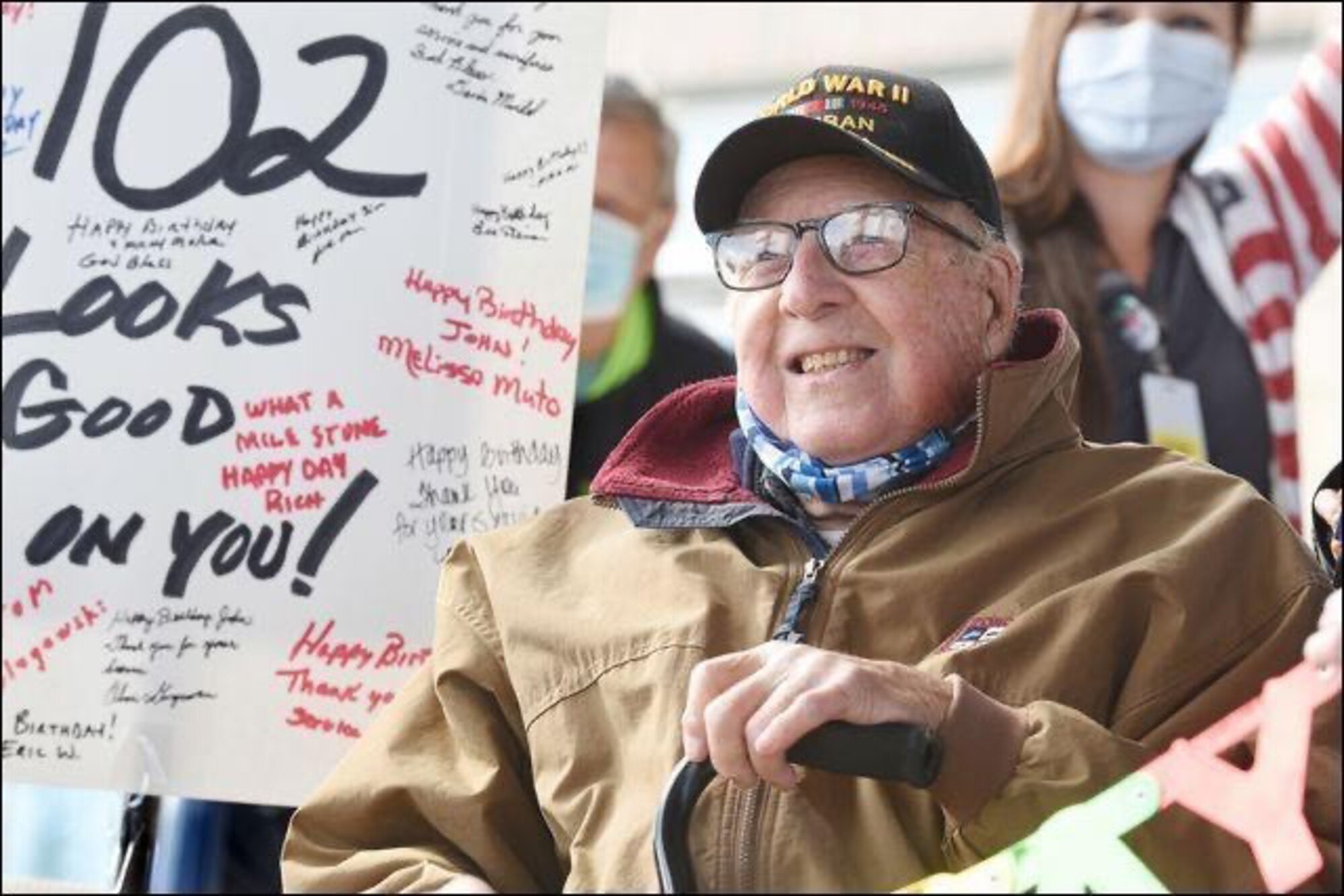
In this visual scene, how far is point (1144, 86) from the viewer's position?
2.43 m

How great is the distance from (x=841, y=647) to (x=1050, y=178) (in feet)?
4.02

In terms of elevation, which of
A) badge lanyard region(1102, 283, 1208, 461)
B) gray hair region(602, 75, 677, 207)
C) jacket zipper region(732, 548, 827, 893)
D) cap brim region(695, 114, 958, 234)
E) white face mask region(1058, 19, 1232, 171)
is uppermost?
white face mask region(1058, 19, 1232, 171)

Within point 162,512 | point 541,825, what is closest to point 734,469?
point 541,825

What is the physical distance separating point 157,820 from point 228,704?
0.18 metres

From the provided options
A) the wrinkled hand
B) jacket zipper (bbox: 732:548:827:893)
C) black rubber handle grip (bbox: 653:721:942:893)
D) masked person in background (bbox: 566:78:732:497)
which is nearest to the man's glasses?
jacket zipper (bbox: 732:548:827:893)

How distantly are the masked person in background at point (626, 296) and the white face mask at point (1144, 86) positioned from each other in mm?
527

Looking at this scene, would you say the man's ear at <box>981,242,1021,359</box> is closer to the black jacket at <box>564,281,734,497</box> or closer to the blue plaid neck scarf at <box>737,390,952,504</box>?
the blue plaid neck scarf at <box>737,390,952,504</box>

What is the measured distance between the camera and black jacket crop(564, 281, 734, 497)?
2223 millimetres

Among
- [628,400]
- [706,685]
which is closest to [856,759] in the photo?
[706,685]

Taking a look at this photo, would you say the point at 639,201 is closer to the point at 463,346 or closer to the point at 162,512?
the point at 463,346

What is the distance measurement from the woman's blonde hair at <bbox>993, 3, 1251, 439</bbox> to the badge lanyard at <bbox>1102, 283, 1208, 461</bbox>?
1.7 inches

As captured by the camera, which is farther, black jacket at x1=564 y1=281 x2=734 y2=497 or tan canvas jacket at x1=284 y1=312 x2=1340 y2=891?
black jacket at x1=564 y1=281 x2=734 y2=497

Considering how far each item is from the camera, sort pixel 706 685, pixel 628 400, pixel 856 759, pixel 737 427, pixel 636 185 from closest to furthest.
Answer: pixel 856 759 → pixel 706 685 → pixel 737 427 → pixel 628 400 → pixel 636 185

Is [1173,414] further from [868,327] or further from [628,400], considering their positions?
[868,327]
